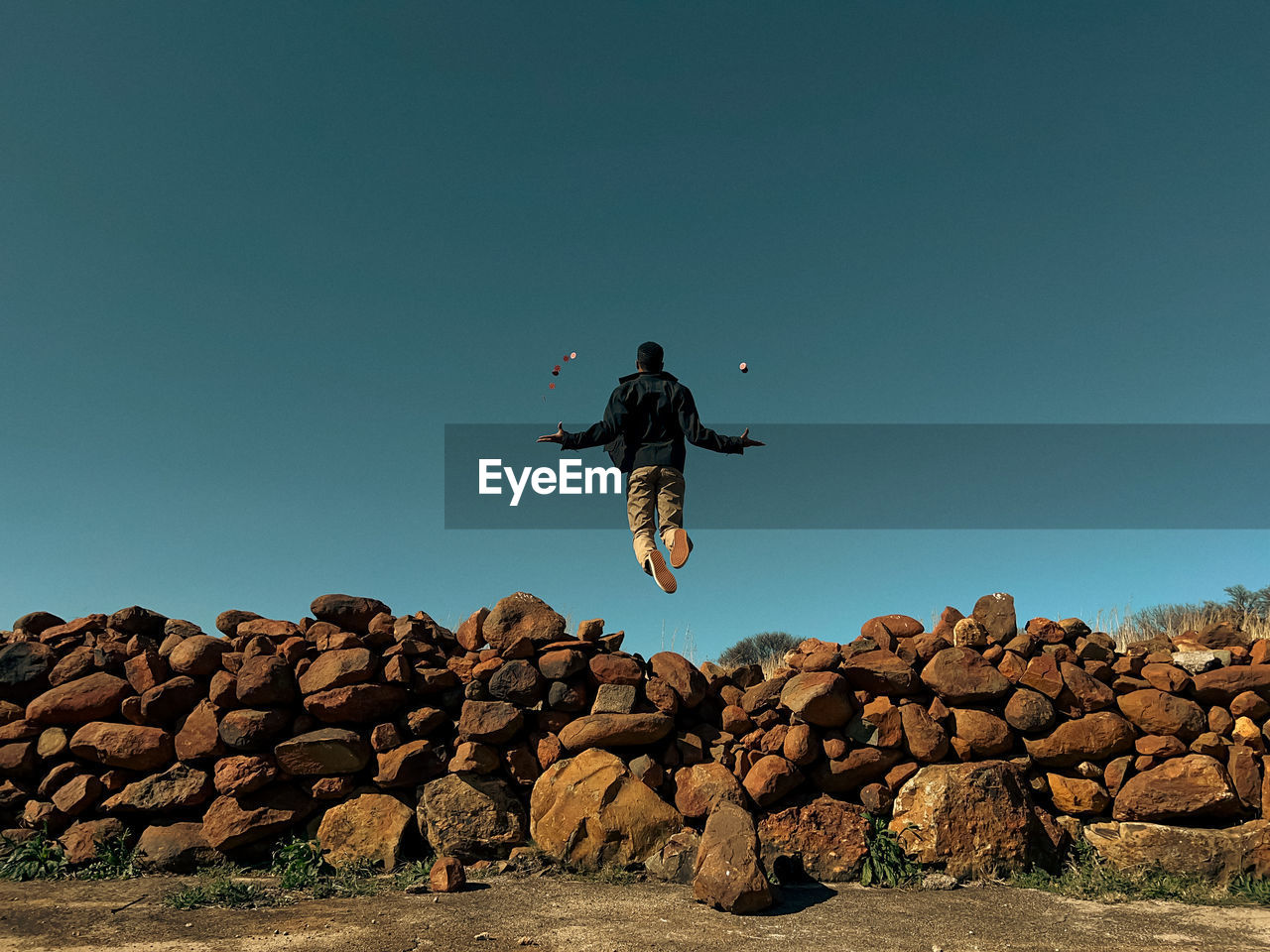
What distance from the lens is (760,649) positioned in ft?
64.0

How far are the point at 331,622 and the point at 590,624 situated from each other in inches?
125

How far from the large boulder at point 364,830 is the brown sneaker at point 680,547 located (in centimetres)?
424

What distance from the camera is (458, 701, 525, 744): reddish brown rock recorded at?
992 centimetres

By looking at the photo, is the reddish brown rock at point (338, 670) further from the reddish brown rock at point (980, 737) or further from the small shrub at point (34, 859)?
the reddish brown rock at point (980, 737)

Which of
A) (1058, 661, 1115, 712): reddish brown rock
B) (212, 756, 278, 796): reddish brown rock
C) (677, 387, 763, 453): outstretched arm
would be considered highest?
(677, 387, 763, 453): outstretched arm

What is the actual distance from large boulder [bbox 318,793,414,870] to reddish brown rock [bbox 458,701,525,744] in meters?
1.04

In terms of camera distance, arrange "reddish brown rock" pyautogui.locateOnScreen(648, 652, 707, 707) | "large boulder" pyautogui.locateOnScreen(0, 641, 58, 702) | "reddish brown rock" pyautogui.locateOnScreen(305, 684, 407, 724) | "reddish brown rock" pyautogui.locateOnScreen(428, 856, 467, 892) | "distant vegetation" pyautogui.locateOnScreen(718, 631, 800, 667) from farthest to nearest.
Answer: "distant vegetation" pyautogui.locateOnScreen(718, 631, 800, 667) < "large boulder" pyautogui.locateOnScreen(0, 641, 58, 702) < "reddish brown rock" pyautogui.locateOnScreen(648, 652, 707, 707) < "reddish brown rock" pyautogui.locateOnScreen(305, 684, 407, 724) < "reddish brown rock" pyautogui.locateOnScreen(428, 856, 467, 892)

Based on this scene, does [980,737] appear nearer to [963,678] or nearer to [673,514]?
[963,678]

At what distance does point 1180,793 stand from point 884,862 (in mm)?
3122

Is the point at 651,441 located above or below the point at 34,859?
above

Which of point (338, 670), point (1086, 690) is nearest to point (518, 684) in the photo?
point (338, 670)

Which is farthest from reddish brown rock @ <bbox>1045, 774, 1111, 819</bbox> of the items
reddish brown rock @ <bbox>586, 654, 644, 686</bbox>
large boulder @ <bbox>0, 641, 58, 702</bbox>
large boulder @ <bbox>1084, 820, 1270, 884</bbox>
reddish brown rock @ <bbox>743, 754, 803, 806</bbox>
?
large boulder @ <bbox>0, 641, 58, 702</bbox>

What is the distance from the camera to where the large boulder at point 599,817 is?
8797mm

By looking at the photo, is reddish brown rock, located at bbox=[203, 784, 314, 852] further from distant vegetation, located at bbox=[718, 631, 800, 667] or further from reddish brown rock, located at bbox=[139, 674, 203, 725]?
distant vegetation, located at bbox=[718, 631, 800, 667]
